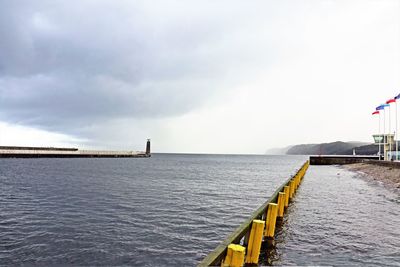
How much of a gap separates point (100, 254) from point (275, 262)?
5.90m

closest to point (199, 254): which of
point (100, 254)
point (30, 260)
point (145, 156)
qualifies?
point (100, 254)

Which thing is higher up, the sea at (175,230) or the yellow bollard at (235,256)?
the yellow bollard at (235,256)

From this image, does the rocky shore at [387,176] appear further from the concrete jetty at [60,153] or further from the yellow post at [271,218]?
the concrete jetty at [60,153]

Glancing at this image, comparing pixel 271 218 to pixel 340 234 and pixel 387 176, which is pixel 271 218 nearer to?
pixel 340 234

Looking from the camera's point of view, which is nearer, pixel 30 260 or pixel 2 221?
pixel 30 260

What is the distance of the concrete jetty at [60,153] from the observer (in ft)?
350

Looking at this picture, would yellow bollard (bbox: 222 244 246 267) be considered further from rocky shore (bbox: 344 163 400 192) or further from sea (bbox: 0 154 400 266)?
rocky shore (bbox: 344 163 400 192)

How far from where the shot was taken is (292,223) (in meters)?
13.6

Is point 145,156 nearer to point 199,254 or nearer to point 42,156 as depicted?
point 42,156

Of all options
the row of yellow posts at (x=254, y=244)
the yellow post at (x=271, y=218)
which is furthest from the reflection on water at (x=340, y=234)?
the row of yellow posts at (x=254, y=244)

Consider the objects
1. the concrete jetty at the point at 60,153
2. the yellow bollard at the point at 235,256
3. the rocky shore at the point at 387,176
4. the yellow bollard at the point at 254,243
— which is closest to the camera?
the yellow bollard at the point at 235,256

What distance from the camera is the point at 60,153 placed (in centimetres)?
12400

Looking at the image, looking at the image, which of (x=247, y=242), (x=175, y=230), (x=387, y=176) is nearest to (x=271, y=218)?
(x=247, y=242)

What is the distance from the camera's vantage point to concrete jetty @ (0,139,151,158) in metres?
107
